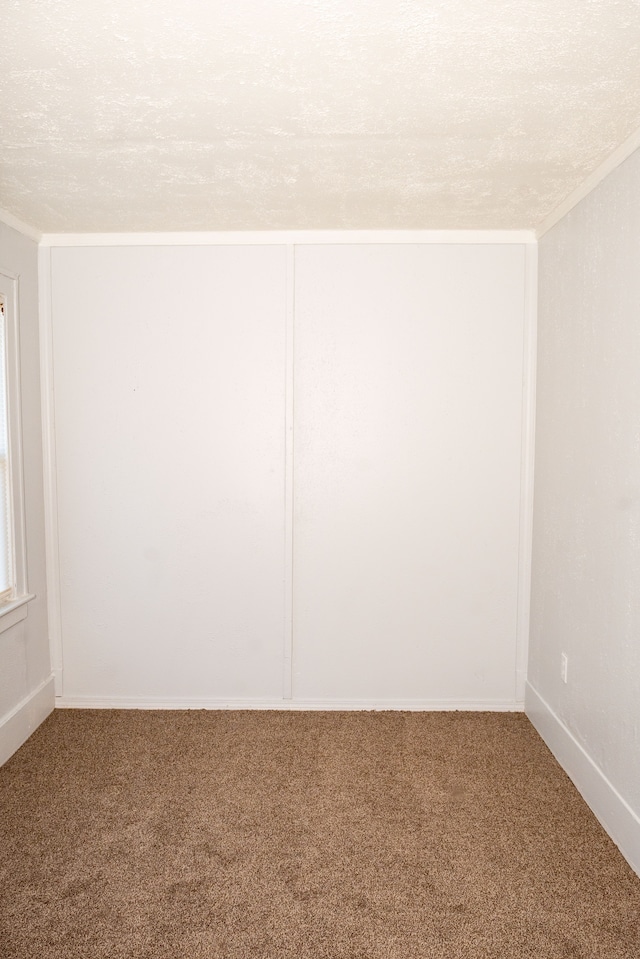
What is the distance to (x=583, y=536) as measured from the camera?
109 inches

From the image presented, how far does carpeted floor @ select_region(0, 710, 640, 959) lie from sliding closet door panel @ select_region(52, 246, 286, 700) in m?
0.40

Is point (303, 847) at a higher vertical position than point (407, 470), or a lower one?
lower

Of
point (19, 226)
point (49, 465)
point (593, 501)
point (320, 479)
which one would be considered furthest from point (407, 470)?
point (19, 226)

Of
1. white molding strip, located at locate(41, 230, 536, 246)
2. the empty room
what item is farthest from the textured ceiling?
white molding strip, located at locate(41, 230, 536, 246)

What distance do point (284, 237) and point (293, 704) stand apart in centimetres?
263

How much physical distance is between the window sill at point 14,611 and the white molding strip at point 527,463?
268 centimetres

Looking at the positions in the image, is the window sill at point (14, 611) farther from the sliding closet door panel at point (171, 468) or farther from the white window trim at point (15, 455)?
the sliding closet door panel at point (171, 468)

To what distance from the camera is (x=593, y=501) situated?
266cm

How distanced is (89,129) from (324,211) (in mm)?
1215

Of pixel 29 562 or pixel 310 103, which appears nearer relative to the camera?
pixel 310 103

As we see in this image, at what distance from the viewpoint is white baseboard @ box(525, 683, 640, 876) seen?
7.50 ft

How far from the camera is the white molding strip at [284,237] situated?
11.1 ft

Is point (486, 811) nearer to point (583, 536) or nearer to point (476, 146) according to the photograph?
point (583, 536)

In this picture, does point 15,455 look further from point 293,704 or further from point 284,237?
point 293,704
